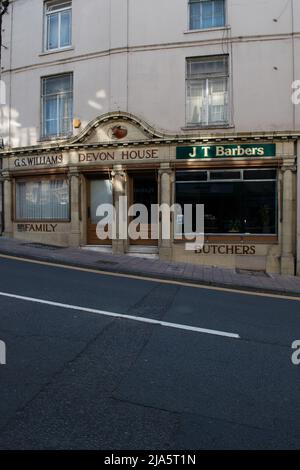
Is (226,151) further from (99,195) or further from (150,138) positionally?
(99,195)

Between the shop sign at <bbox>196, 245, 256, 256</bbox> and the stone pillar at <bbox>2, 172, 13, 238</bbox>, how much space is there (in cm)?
775

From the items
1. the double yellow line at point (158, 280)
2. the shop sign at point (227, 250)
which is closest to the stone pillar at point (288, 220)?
the shop sign at point (227, 250)

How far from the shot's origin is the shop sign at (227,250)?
12.9 meters

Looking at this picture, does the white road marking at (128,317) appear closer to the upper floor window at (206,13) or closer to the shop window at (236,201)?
the shop window at (236,201)

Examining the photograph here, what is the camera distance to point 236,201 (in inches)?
515

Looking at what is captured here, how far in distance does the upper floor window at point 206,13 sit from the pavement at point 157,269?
8.31 meters

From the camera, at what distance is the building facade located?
12688 mm

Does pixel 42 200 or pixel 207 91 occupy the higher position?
pixel 207 91

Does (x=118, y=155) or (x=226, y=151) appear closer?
(x=226, y=151)

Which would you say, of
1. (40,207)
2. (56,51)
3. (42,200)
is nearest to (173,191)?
(42,200)

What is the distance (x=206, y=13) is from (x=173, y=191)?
6292mm

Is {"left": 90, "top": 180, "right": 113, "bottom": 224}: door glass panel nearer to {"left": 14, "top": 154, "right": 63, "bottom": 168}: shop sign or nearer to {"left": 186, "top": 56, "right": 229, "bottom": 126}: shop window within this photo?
{"left": 14, "top": 154, "right": 63, "bottom": 168}: shop sign

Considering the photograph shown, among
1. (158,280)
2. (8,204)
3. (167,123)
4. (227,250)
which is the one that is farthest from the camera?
(8,204)

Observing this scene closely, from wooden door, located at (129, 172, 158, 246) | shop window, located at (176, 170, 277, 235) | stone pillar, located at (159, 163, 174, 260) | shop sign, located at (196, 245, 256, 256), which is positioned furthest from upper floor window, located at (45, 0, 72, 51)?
shop sign, located at (196, 245, 256, 256)
